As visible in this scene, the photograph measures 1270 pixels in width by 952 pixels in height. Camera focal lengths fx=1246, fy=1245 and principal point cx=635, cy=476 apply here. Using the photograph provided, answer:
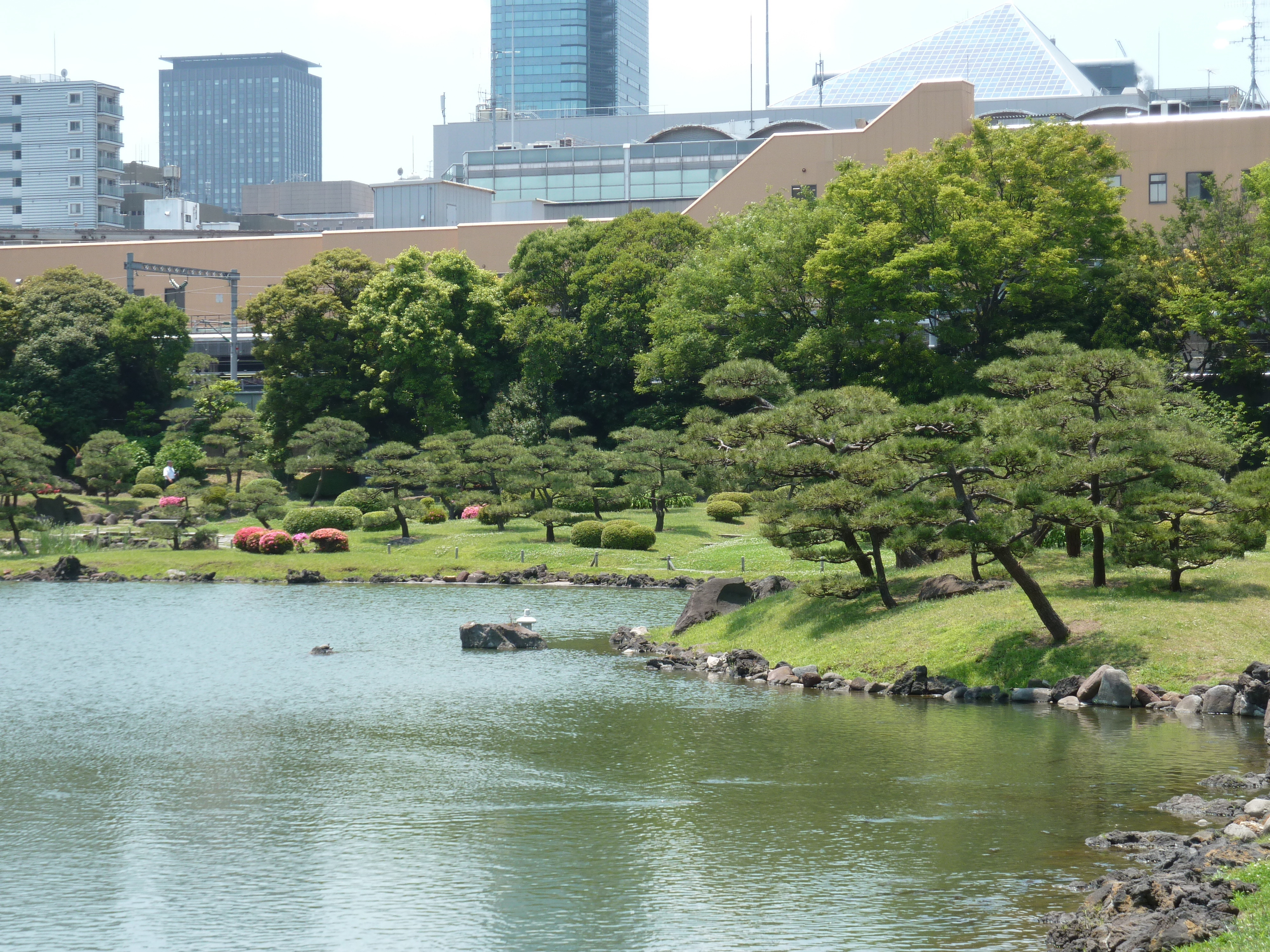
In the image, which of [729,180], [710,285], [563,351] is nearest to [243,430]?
[563,351]

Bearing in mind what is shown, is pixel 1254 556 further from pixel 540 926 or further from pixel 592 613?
pixel 540 926

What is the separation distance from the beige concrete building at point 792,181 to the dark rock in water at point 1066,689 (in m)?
→ 38.1

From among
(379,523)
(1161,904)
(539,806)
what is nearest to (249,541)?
(379,523)

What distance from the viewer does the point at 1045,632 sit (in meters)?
24.6

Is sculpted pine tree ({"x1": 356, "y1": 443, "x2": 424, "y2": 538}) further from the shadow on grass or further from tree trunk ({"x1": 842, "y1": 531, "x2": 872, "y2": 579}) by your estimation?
the shadow on grass

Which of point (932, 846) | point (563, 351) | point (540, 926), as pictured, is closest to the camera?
point (540, 926)

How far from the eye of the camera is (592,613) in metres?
37.7

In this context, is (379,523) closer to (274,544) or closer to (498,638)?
(274,544)

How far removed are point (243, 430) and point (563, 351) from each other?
58.4 ft

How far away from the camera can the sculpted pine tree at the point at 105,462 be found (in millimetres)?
65062

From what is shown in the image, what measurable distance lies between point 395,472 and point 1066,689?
37.0 meters

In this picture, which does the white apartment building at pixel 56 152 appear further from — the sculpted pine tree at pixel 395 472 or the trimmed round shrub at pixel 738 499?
the trimmed round shrub at pixel 738 499

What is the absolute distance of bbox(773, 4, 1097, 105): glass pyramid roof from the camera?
12512 centimetres

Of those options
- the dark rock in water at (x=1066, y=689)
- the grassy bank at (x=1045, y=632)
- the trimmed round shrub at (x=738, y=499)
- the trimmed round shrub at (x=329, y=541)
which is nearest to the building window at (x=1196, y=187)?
the trimmed round shrub at (x=738, y=499)
